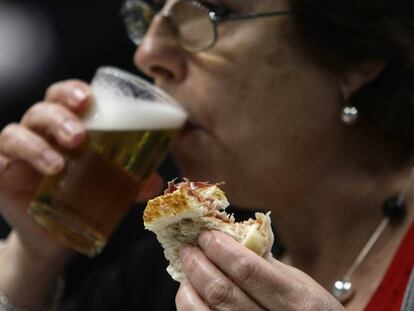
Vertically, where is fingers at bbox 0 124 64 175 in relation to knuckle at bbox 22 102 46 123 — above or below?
below

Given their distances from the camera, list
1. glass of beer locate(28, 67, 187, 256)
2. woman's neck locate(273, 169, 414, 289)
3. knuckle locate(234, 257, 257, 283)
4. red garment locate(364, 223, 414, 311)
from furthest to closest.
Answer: woman's neck locate(273, 169, 414, 289) → glass of beer locate(28, 67, 187, 256) → red garment locate(364, 223, 414, 311) → knuckle locate(234, 257, 257, 283)

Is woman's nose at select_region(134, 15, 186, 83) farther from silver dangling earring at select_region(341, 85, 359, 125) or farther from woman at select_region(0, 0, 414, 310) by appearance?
silver dangling earring at select_region(341, 85, 359, 125)

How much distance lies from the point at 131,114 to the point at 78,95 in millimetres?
116

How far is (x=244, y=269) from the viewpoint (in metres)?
0.63

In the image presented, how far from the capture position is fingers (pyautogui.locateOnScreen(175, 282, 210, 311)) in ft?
2.11

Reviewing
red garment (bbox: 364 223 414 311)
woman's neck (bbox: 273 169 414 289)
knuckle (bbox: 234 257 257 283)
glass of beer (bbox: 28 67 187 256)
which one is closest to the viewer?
knuckle (bbox: 234 257 257 283)

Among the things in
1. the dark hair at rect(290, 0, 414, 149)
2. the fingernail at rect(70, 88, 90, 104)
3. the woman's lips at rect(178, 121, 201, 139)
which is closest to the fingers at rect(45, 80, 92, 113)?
the fingernail at rect(70, 88, 90, 104)

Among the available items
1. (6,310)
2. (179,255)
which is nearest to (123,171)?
(6,310)

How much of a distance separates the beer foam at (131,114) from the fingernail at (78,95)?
3 centimetres

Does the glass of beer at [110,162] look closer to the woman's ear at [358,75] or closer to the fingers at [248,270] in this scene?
the woman's ear at [358,75]

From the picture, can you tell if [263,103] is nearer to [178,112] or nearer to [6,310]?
[178,112]

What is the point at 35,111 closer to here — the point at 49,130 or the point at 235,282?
the point at 49,130

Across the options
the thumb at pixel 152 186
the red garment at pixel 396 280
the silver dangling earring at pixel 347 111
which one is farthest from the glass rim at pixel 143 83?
the red garment at pixel 396 280

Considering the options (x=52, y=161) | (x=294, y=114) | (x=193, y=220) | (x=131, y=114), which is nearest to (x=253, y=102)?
(x=294, y=114)
